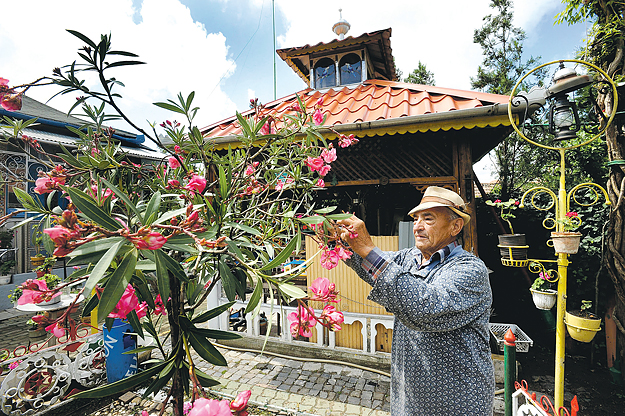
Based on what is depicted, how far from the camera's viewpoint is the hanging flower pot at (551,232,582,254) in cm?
201

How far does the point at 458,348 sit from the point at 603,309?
3876mm

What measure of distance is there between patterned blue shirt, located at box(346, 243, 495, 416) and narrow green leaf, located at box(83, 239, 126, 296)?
840mm

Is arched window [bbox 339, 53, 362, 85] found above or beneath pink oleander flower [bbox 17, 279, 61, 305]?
above

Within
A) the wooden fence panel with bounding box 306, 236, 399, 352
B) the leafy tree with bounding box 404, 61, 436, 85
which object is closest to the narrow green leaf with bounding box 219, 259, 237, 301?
the wooden fence panel with bounding box 306, 236, 399, 352

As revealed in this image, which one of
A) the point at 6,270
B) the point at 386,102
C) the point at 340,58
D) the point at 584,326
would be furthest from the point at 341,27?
the point at 6,270

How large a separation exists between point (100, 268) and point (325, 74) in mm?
5284

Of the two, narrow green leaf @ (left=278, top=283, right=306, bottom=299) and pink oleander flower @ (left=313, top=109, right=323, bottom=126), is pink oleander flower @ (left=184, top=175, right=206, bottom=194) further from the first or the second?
pink oleander flower @ (left=313, top=109, right=323, bottom=126)

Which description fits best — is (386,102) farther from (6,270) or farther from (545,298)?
(6,270)

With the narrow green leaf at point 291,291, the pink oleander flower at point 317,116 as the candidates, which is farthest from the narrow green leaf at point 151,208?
the pink oleander flower at point 317,116

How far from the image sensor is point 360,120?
3234mm

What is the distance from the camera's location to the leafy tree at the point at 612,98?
117 inches

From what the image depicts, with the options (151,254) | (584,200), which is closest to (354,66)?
(584,200)

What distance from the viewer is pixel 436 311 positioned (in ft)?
3.33

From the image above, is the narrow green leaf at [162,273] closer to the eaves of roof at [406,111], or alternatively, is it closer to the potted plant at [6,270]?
the eaves of roof at [406,111]
